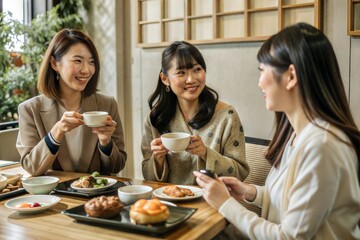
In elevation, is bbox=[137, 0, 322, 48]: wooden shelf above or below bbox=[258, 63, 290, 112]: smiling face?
above

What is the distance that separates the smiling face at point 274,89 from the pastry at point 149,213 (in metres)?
0.46

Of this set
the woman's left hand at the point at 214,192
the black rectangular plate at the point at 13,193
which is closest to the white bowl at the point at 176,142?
the woman's left hand at the point at 214,192

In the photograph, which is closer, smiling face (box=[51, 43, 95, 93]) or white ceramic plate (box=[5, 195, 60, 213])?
white ceramic plate (box=[5, 195, 60, 213])

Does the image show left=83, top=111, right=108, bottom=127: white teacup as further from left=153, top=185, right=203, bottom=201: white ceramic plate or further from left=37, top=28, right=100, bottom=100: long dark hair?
left=37, top=28, right=100, bottom=100: long dark hair

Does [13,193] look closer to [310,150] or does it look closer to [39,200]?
[39,200]

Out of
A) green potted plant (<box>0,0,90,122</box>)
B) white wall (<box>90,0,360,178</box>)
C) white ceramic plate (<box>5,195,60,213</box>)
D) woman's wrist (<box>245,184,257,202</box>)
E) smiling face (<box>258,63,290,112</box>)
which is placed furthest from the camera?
green potted plant (<box>0,0,90,122</box>)

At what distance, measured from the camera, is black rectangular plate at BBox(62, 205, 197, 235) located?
1.24m

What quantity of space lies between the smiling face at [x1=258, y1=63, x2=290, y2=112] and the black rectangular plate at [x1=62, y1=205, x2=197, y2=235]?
41cm

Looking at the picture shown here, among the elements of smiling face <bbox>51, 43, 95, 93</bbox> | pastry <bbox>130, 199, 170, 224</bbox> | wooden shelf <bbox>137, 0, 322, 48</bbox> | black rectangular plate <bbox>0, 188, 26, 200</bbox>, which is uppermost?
wooden shelf <bbox>137, 0, 322, 48</bbox>

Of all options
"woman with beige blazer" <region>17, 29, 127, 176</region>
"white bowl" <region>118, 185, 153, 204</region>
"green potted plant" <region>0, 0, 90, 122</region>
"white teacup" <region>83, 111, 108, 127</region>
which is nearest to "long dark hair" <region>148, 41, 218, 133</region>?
"woman with beige blazer" <region>17, 29, 127, 176</region>

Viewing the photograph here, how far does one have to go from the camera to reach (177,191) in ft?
5.18

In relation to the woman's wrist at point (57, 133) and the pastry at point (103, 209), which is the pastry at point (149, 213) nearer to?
→ the pastry at point (103, 209)

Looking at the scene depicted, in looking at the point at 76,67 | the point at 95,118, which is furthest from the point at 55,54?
the point at 95,118

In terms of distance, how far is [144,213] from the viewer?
1243 millimetres
